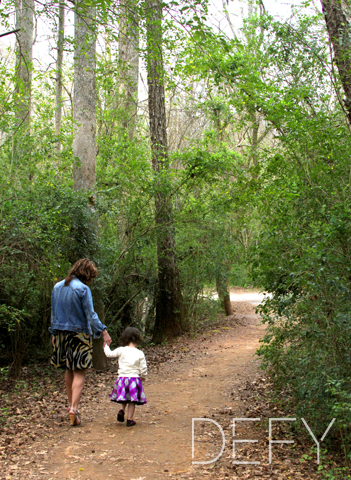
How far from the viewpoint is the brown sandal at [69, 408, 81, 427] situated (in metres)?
5.04

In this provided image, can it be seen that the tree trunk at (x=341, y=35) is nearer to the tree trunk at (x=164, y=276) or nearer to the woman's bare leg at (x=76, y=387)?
A: the woman's bare leg at (x=76, y=387)

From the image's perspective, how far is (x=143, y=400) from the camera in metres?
5.13

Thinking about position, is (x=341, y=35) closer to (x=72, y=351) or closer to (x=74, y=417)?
(x=72, y=351)

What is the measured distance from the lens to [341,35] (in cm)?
595

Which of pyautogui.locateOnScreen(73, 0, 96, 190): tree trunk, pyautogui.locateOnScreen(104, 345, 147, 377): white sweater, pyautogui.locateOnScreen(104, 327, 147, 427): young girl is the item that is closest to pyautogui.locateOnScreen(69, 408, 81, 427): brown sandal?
pyautogui.locateOnScreen(104, 327, 147, 427): young girl

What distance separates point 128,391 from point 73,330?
3.00 feet

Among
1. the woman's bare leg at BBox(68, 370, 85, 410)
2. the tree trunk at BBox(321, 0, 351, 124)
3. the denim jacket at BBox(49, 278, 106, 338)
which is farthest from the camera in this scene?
the tree trunk at BBox(321, 0, 351, 124)

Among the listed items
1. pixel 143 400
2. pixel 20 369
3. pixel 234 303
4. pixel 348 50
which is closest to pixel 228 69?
pixel 348 50

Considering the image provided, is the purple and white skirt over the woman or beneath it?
beneath

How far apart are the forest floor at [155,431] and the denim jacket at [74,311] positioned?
3.63ft

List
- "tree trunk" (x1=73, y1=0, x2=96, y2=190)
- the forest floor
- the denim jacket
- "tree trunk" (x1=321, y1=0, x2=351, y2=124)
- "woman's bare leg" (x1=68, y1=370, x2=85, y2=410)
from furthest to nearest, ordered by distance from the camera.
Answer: "tree trunk" (x1=73, y1=0, x2=96, y2=190)
"tree trunk" (x1=321, y1=0, x2=351, y2=124)
the denim jacket
"woman's bare leg" (x1=68, y1=370, x2=85, y2=410)
the forest floor

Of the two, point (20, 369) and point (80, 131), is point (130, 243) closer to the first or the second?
point (80, 131)

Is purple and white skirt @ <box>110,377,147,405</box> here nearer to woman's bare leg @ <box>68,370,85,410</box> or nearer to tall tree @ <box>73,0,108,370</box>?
woman's bare leg @ <box>68,370,85,410</box>

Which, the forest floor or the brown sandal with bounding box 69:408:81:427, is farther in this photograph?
the brown sandal with bounding box 69:408:81:427
